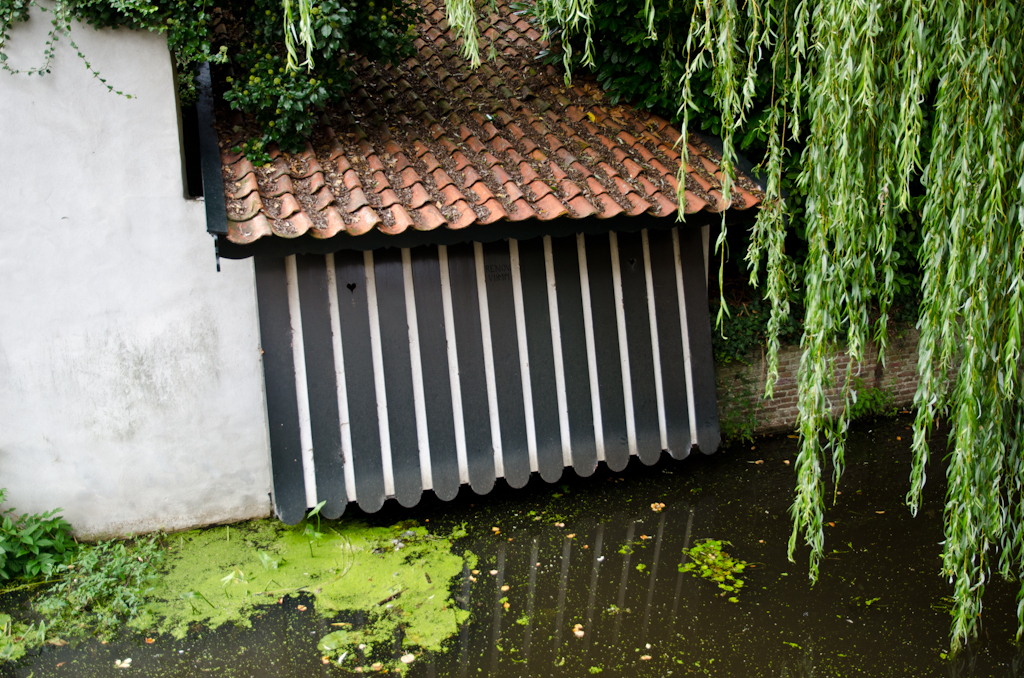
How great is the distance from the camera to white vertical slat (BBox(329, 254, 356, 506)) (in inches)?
195

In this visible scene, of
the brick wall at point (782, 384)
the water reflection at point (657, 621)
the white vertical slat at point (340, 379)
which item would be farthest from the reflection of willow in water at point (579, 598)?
the brick wall at point (782, 384)

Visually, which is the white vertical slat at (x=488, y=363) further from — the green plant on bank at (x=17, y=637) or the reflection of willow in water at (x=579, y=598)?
the green plant on bank at (x=17, y=637)

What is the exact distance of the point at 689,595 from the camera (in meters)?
4.27

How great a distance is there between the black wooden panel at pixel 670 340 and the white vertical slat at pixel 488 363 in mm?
1316

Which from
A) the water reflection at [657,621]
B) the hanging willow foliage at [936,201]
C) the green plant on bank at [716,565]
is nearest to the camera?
the hanging willow foliage at [936,201]

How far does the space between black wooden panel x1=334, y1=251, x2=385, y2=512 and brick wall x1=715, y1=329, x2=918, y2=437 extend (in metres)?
3.14

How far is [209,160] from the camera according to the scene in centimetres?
462

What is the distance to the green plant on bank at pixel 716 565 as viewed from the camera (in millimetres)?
4348

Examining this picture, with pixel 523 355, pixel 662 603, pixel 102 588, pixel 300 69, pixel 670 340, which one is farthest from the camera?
pixel 670 340

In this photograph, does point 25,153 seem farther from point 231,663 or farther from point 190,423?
point 231,663

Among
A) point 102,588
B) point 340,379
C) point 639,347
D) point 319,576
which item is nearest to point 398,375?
point 340,379

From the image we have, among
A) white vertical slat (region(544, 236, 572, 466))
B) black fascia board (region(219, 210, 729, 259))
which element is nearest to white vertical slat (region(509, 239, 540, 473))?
white vertical slat (region(544, 236, 572, 466))

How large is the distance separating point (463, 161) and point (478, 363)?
1.42m

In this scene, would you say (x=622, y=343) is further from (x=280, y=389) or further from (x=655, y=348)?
(x=280, y=389)
